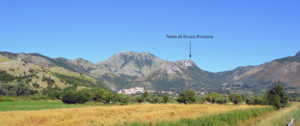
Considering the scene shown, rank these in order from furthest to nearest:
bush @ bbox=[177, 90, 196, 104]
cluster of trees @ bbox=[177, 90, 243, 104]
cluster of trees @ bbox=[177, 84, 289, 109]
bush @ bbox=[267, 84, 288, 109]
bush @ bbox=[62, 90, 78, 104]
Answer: cluster of trees @ bbox=[177, 90, 243, 104], bush @ bbox=[177, 90, 196, 104], bush @ bbox=[62, 90, 78, 104], cluster of trees @ bbox=[177, 84, 289, 109], bush @ bbox=[267, 84, 288, 109]

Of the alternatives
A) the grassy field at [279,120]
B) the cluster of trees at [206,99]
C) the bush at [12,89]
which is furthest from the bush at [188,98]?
the grassy field at [279,120]

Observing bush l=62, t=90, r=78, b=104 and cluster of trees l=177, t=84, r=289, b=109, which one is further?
bush l=62, t=90, r=78, b=104

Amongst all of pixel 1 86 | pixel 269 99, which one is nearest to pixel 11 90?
pixel 1 86

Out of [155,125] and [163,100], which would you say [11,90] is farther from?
[155,125]

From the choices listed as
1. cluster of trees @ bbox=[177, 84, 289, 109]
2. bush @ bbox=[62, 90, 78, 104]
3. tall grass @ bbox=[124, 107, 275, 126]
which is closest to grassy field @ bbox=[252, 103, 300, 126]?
tall grass @ bbox=[124, 107, 275, 126]

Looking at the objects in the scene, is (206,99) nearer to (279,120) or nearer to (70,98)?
(70,98)

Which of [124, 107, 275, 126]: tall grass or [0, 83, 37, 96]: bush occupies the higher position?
[0, 83, 37, 96]: bush

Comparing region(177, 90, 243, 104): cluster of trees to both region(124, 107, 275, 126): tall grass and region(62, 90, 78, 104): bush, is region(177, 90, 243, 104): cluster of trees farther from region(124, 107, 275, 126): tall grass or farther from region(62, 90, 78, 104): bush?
region(124, 107, 275, 126): tall grass

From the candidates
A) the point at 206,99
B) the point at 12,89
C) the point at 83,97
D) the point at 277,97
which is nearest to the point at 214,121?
the point at 277,97

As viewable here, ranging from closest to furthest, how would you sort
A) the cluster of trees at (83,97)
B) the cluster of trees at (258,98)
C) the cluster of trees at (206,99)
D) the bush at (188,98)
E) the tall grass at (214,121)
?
the tall grass at (214,121), the cluster of trees at (258,98), the cluster of trees at (83,97), the bush at (188,98), the cluster of trees at (206,99)

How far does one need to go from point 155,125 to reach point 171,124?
1587 mm

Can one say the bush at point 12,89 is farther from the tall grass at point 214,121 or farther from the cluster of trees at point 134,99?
the tall grass at point 214,121

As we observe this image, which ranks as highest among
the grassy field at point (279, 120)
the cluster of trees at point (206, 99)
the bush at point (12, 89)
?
the bush at point (12, 89)

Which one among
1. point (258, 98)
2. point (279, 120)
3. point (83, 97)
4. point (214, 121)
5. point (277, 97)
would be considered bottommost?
point (214, 121)
